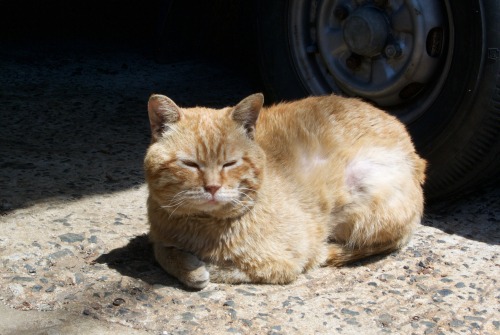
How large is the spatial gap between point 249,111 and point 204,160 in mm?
331

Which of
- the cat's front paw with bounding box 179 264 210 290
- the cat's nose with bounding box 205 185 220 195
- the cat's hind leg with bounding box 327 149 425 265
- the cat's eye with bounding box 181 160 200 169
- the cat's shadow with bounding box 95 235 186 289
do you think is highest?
the cat's eye with bounding box 181 160 200 169

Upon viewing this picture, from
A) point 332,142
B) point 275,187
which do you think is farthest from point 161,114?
point 332,142

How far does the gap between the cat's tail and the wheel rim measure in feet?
3.02

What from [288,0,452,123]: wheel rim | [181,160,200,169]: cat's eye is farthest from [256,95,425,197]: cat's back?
[181,160,200,169]: cat's eye

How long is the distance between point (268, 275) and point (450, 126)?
1385 mm

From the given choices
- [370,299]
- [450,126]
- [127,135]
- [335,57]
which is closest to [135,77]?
[127,135]

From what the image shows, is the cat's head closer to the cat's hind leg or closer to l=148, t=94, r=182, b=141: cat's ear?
l=148, t=94, r=182, b=141: cat's ear

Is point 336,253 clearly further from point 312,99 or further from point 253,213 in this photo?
point 312,99

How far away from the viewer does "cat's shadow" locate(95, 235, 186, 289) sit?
138 inches

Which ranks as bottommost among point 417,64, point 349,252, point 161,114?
point 349,252

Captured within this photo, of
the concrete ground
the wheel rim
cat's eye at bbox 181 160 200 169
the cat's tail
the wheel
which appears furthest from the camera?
the wheel rim

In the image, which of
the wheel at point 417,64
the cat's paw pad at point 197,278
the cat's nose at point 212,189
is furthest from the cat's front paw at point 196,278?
the wheel at point 417,64

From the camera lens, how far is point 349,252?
389cm

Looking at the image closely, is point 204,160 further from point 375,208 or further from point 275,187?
point 375,208
